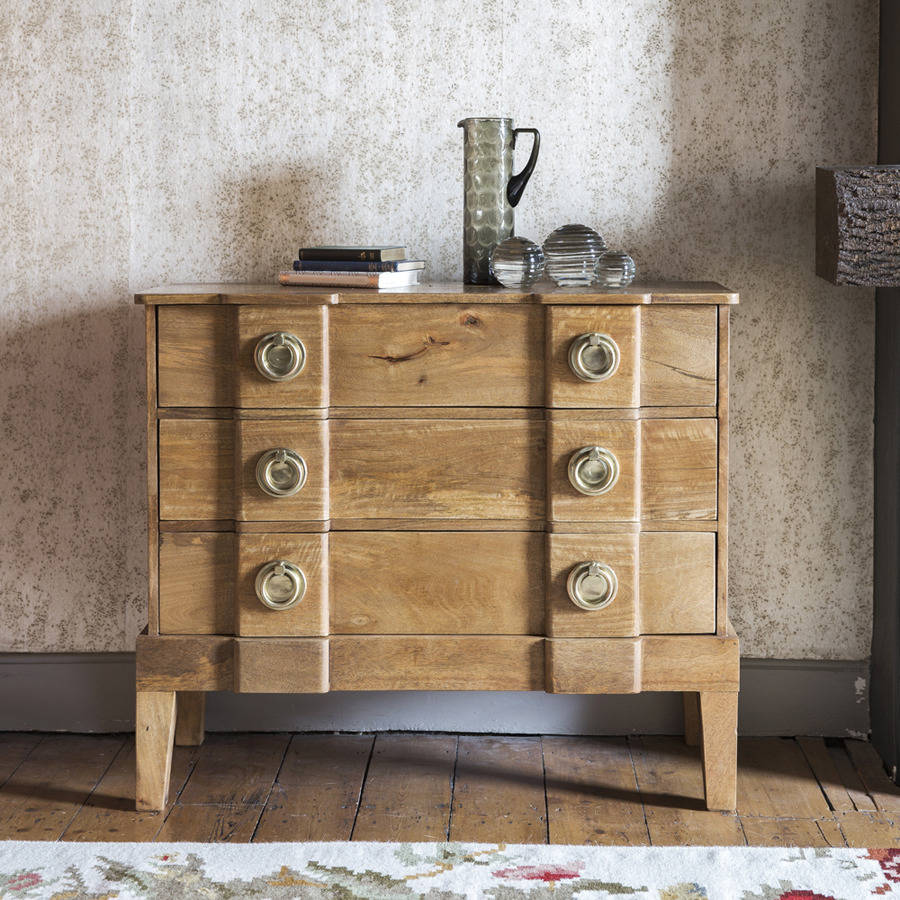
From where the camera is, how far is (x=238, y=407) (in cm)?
175

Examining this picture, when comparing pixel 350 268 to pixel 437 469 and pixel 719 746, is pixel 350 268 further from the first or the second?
pixel 719 746

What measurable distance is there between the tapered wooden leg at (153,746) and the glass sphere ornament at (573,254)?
3.07 feet

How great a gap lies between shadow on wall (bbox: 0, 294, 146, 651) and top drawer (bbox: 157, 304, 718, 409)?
460mm

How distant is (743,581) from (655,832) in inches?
23.2

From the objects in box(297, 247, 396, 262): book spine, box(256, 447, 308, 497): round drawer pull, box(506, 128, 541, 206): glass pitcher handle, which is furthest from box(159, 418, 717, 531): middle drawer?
box(506, 128, 541, 206): glass pitcher handle

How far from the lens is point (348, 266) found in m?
1.88

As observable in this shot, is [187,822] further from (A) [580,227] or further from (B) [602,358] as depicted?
(A) [580,227]

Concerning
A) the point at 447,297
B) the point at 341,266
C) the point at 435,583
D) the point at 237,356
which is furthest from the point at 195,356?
the point at 435,583

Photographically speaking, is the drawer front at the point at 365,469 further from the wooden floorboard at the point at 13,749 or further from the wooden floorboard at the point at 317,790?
the wooden floorboard at the point at 13,749

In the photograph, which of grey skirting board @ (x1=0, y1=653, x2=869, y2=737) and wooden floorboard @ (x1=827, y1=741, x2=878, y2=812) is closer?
wooden floorboard @ (x1=827, y1=741, x2=878, y2=812)

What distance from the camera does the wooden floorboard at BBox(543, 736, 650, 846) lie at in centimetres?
178

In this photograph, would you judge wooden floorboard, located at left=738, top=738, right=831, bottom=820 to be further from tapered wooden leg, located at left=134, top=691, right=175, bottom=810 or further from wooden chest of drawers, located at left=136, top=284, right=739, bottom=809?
tapered wooden leg, located at left=134, top=691, right=175, bottom=810

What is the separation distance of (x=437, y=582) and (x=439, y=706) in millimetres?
504

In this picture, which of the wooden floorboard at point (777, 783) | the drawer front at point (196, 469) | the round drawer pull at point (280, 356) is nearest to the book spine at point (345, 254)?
the round drawer pull at point (280, 356)
